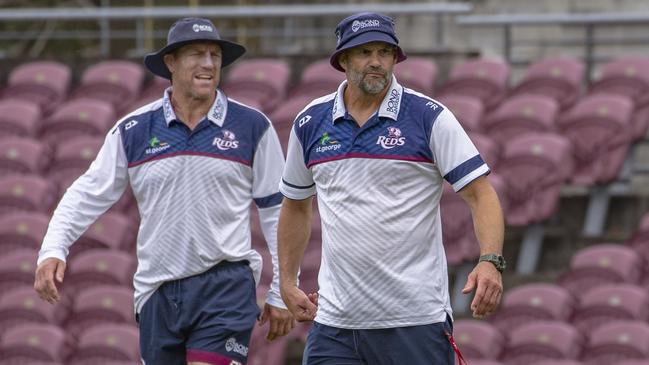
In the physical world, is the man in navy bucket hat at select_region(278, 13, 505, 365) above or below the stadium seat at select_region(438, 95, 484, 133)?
above

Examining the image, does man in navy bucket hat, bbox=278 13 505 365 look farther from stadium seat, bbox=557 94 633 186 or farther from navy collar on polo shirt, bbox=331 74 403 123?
stadium seat, bbox=557 94 633 186

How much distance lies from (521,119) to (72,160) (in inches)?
146

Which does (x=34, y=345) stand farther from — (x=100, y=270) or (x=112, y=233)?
(x=112, y=233)

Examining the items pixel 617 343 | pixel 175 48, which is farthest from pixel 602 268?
pixel 175 48

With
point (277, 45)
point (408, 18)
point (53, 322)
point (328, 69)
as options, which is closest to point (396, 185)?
point (53, 322)

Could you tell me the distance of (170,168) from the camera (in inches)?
273

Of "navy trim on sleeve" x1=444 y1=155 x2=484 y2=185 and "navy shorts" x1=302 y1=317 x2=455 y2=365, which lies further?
"navy shorts" x1=302 y1=317 x2=455 y2=365

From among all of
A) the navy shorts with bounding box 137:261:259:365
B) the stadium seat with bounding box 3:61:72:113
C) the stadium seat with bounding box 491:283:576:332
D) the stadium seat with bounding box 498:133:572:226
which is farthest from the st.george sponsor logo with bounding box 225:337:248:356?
the stadium seat with bounding box 3:61:72:113

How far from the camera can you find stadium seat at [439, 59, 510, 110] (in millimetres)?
14336

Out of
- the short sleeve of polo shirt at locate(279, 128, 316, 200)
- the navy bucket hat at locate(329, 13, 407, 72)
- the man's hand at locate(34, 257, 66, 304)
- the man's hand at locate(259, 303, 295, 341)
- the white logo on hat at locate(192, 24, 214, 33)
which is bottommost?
the man's hand at locate(259, 303, 295, 341)

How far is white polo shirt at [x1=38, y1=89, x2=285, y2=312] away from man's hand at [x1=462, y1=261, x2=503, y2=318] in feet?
4.89

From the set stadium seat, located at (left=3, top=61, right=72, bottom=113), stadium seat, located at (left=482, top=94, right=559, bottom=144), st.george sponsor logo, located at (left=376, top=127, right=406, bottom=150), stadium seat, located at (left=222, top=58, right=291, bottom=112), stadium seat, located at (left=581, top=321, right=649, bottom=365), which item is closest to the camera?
st.george sponsor logo, located at (left=376, top=127, right=406, bottom=150)

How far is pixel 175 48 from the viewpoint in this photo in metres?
7.07

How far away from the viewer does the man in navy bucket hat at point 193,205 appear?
6922 mm
